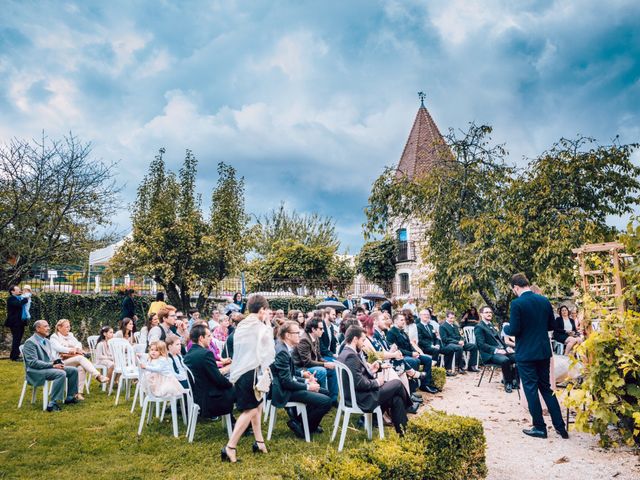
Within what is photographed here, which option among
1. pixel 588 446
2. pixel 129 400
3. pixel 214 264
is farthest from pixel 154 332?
pixel 214 264

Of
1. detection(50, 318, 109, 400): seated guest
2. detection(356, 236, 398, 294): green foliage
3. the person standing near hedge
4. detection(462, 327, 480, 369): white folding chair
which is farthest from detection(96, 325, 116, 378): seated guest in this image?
detection(356, 236, 398, 294): green foliage

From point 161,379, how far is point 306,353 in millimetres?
2099

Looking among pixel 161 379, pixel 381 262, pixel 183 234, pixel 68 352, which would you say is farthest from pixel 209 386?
pixel 381 262

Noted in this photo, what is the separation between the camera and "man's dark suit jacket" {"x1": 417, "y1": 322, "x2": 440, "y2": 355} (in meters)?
9.51

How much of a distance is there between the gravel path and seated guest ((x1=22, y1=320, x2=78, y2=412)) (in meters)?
6.23

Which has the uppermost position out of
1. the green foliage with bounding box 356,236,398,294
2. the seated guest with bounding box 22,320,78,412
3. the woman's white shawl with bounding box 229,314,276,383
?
the green foliage with bounding box 356,236,398,294

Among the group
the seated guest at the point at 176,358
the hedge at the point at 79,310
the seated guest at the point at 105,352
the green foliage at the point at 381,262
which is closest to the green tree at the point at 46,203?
the hedge at the point at 79,310

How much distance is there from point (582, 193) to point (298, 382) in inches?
386

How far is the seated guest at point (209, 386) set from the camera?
5.16m

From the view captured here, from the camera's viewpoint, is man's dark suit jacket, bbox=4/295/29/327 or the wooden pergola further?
man's dark suit jacket, bbox=4/295/29/327

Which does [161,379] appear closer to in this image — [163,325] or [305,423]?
[305,423]

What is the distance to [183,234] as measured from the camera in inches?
614

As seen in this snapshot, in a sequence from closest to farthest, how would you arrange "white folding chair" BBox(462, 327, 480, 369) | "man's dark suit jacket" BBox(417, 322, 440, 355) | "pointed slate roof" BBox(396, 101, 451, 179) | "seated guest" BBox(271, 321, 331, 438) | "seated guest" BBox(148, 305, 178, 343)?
"seated guest" BBox(271, 321, 331, 438) → "seated guest" BBox(148, 305, 178, 343) → "man's dark suit jacket" BBox(417, 322, 440, 355) → "white folding chair" BBox(462, 327, 480, 369) → "pointed slate roof" BBox(396, 101, 451, 179)

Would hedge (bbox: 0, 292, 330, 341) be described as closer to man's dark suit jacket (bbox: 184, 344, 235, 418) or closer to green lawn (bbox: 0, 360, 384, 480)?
green lawn (bbox: 0, 360, 384, 480)
